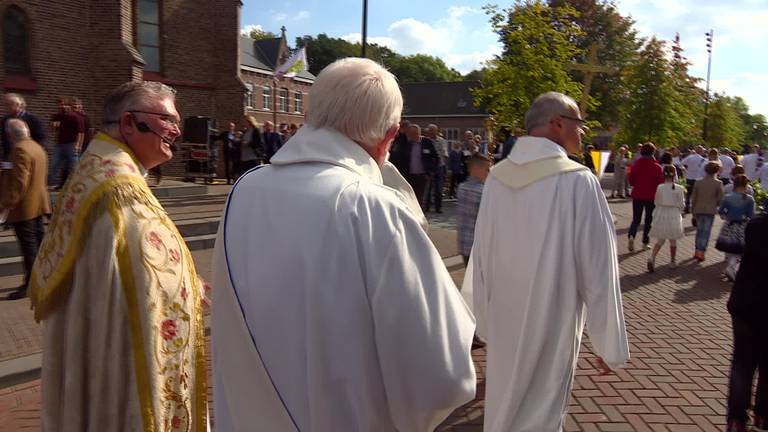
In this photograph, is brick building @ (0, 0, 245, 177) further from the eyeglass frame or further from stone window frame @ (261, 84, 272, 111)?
stone window frame @ (261, 84, 272, 111)

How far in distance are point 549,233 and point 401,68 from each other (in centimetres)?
9653

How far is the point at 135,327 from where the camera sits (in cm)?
231

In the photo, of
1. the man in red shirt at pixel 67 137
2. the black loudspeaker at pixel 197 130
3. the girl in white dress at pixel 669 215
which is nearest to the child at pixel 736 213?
the girl in white dress at pixel 669 215

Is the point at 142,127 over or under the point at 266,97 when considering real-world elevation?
under

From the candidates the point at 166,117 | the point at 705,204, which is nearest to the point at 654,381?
the point at 166,117

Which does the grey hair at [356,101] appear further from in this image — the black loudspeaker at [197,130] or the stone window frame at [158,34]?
the stone window frame at [158,34]

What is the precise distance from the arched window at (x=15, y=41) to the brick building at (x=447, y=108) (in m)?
50.6

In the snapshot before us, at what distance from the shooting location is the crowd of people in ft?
4.97

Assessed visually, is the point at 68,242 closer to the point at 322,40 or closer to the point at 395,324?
the point at 395,324

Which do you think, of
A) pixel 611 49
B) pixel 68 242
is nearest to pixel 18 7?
pixel 68 242

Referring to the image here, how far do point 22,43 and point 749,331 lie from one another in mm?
17613

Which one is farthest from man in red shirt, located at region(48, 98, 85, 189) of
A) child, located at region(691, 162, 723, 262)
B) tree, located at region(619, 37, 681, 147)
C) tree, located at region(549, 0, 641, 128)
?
tree, located at region(549, 0, 641, 128)

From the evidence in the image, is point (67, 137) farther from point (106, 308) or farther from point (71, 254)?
point (106, 308)

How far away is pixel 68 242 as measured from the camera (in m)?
2.33
